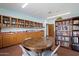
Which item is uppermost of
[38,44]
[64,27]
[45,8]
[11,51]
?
[45,8]

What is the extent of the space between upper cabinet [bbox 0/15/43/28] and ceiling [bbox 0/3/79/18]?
178mm

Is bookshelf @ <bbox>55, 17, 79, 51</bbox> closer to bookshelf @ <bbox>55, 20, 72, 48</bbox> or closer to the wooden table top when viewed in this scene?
bookshelf @ <bbox>55, 20, 72, 48</bbox>

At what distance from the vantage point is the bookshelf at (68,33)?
197 centimetres

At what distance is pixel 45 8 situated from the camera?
1.94m

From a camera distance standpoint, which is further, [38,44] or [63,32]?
[63,32]

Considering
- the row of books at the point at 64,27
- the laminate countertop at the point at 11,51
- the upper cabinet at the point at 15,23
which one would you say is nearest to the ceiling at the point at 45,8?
the upper cabinet at the point at 15,23

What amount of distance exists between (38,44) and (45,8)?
2.34ft

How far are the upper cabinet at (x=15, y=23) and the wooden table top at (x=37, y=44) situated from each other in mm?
290

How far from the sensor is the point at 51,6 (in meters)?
1.93

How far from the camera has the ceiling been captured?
1.89m

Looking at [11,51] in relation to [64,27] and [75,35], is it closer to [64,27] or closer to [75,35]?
[64,27]

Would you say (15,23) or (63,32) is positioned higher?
(15,23)

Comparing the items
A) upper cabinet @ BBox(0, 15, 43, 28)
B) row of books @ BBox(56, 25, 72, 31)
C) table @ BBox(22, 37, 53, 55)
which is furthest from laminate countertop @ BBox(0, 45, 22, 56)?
row of books @ BBox(56, 25, 72, 31)

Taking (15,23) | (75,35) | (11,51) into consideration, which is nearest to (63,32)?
(75,35)
